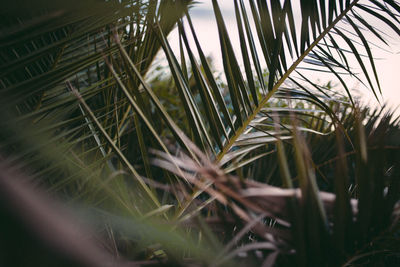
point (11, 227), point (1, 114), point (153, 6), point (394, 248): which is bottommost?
point (394, 248)

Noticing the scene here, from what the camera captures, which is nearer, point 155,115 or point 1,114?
point 1,114

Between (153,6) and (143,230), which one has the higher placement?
(153,6)

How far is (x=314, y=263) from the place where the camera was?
0.32 metres

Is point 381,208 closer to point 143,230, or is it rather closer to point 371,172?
point 371,172

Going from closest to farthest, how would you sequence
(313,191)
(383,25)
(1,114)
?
(313,191), (1,114), (383,25)

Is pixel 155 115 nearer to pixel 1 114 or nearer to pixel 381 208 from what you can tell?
pixel 1 114

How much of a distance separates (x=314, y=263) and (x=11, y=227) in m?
0.36

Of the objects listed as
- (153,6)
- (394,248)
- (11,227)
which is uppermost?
(153,6)

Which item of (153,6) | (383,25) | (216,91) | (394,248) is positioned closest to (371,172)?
(394,248)

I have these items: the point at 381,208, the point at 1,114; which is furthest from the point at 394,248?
the point at 1,114

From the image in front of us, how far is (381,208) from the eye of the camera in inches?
13.0

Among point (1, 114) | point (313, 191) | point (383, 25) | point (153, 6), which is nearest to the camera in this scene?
point (313, 191)

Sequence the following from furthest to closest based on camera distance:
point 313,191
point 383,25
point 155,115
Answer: point 155,115 < point 383,25 < point 313,191

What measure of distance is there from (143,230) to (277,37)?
532mm
